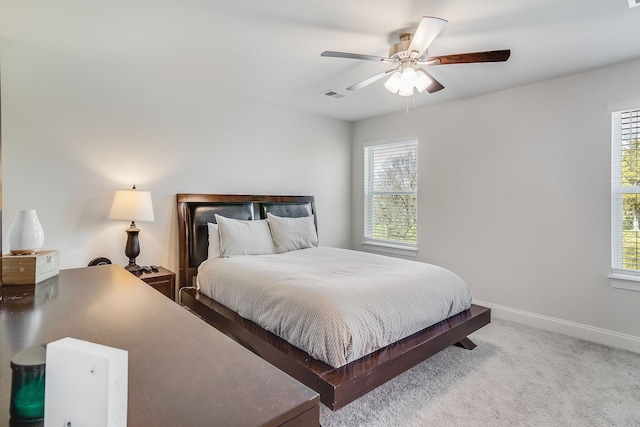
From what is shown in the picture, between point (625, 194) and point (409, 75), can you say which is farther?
point (625, 194)

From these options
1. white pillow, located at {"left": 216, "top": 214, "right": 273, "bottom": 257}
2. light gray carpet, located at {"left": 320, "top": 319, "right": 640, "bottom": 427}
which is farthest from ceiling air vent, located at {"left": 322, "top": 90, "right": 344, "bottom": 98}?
light gray carpet, located at {"left": 320, "top": 319, "right": 640, "bottom": 427}

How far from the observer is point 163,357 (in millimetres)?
758

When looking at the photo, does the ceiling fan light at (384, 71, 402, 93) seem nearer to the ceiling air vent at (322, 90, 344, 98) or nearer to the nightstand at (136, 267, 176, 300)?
the ceiling air vent at (322, 90, 344, 98)

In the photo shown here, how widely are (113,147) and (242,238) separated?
1516 mm

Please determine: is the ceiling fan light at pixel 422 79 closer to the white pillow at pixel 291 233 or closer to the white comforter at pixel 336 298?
the white comforter at pixel 336 298

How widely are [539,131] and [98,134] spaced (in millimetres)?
4401

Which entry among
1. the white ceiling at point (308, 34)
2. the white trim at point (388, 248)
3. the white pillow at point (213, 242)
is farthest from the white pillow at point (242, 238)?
the white trim at point (388, 248)

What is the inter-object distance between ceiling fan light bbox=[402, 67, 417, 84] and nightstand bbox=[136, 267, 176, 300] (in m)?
2.67

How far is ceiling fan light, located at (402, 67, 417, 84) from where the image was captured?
7.75 ft

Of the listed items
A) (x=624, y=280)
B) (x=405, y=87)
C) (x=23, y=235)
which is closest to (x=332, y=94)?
(x=405, y=87)

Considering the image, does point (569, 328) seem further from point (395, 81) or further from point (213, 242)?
A: point (213, 242)

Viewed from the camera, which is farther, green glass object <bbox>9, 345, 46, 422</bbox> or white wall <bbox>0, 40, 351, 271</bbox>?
white wall <bbox>0, 40, 351, 271</bbox>

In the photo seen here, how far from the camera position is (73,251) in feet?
9.64

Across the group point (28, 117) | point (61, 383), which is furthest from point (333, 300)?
point (28, 117)
